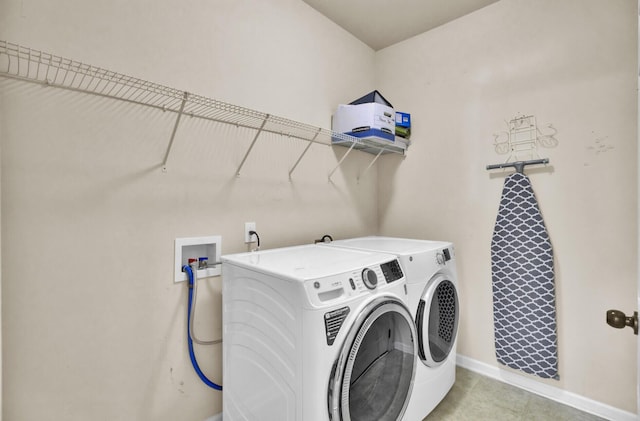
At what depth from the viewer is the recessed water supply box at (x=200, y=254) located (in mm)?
1484

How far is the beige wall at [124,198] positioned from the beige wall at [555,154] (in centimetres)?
124

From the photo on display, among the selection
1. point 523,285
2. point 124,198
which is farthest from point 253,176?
point 523,285

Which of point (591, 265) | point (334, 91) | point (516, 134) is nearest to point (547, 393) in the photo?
point (591, 265)

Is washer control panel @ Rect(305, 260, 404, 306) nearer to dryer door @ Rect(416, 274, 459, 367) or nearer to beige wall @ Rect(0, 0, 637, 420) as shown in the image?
dryer door @ Rect(416, 274, 459, 367)

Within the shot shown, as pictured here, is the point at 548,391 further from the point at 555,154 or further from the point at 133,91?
the point at 133,91

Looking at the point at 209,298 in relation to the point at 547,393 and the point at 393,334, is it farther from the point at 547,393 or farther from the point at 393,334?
the point at 547,393

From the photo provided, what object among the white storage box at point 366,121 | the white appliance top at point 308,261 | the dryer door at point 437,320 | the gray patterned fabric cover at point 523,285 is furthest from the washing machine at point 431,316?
the white storage box at point 366,121

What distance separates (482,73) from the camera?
7.09 feet

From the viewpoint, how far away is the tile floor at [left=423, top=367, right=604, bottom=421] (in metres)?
1.71

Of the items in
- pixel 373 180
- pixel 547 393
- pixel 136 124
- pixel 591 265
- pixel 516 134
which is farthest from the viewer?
pixel 373 180

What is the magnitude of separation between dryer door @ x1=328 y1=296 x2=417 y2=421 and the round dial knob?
0.21 feet

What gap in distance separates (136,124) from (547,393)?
283 cm

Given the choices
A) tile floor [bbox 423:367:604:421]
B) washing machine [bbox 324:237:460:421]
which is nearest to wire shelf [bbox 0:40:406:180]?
washing machine [bbox 324:237:460:421]

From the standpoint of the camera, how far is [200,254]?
1601 mm
